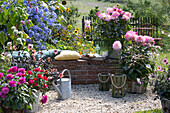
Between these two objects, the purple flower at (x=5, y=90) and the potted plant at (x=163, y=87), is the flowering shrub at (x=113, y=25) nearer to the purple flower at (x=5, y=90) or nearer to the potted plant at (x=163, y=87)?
the potted plant at (x=163, y=87)

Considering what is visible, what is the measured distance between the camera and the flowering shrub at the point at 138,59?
4191mm

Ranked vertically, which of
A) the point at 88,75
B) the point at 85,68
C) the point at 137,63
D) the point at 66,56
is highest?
the point at 66,56

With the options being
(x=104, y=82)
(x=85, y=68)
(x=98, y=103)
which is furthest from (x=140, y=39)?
(x=98, y=103)

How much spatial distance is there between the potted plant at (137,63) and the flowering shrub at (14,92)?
1815mm

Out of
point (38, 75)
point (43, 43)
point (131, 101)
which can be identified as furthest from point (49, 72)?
point (43, 43)

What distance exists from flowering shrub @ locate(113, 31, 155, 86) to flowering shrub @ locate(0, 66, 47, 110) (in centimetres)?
179

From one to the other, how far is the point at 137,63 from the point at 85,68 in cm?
108

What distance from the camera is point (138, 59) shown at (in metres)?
4.24

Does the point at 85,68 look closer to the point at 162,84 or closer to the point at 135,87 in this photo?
the point at 135,87

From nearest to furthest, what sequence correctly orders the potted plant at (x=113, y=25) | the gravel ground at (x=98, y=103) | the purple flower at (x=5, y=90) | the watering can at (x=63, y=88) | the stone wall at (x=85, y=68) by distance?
the purple flower at (x=5, y=90), the gravel ground at (x=98, y=103), the watering can at (x=63, y=88), the potted plant at (x=113, y=25), the stone wall at (x=85, y=68)

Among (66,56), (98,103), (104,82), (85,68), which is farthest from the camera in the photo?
(85,68)

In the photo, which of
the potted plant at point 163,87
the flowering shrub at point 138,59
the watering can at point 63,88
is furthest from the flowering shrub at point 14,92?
the flowering shrub at point 138,59

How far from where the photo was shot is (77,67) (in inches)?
189

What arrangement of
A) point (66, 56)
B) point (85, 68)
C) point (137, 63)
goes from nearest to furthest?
point (137, 63), point (66, 56), point (85, 68)
